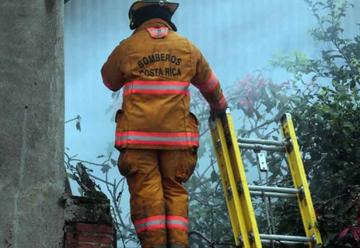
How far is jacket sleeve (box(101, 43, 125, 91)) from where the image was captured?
4648 millimetres

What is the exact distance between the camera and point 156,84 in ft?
14.8

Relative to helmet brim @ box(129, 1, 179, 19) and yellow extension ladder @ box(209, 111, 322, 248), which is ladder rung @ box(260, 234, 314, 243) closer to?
yellow extension ladder @ box(209, 111, 322, 248)

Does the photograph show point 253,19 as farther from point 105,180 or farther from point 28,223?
point 28,223

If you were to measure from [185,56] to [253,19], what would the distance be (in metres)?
2.71

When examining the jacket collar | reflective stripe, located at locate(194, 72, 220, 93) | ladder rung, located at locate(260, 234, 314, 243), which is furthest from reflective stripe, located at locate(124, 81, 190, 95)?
ladder rung, located at locate(260, 234, 314, 243)

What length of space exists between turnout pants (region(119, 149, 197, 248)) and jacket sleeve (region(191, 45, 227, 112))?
0.54 m

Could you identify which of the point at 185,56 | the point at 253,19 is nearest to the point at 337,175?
the point at 185,56

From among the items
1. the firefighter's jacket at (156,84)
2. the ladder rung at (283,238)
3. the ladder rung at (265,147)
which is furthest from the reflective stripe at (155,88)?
the ladder rung at (283,238)

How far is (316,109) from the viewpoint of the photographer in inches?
236

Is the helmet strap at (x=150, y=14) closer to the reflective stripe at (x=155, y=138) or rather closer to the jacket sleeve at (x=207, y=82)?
the jacket sleeve at (x=207, y=82)

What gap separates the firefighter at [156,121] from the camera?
4.23m

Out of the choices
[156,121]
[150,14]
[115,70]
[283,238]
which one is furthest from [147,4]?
[283,238]

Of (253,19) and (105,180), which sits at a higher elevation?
(253,19)

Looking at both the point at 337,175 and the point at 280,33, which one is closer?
the point at 337,175
